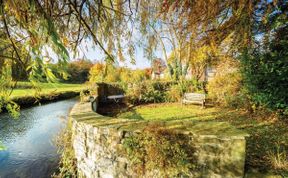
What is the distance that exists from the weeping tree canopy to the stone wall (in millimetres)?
1266

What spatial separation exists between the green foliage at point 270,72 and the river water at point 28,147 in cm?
547

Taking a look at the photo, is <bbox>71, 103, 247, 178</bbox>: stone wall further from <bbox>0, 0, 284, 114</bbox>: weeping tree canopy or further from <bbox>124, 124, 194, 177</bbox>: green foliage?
<bbox>0, 0, 284, 114</bbox>: weeping tree canopy

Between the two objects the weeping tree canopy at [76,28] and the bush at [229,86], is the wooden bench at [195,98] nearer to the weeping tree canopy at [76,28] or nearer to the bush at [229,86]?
the bush at [229,86]

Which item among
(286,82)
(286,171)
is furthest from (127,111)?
(286,171)

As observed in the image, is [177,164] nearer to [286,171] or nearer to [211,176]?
[211,176]

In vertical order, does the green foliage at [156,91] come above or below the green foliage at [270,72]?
below

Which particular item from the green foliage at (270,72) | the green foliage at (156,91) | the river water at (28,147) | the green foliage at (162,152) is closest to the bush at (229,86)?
the green foliage at (270,72)

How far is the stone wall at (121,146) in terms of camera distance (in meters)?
2.39

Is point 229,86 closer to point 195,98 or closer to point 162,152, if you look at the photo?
point 195,98

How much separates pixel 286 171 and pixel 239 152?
1.98ft

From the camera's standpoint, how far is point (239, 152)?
93.0 inches

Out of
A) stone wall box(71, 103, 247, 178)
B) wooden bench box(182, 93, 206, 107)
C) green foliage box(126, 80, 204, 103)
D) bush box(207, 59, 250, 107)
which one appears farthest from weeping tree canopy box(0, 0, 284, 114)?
green foliage box(126, 80, 204, 103)

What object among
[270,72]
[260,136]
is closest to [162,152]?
[260,136]

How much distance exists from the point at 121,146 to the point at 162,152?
27.5 inches
